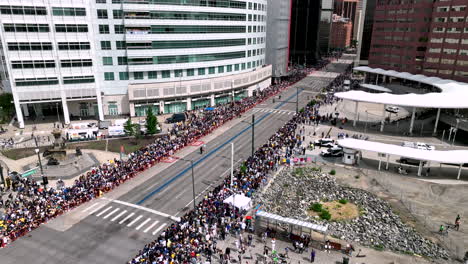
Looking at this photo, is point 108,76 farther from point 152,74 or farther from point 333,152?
point 333,152

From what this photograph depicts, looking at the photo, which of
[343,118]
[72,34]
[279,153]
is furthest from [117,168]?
[343,118]

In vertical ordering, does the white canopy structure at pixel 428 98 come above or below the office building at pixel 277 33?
below

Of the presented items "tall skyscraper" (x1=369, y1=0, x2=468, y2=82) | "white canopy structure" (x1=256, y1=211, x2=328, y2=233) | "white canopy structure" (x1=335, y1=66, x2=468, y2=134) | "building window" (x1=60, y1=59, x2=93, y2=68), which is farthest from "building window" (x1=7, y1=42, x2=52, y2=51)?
"tall skyscraper" (x1=369, y1=0, x2=468, y2=82)

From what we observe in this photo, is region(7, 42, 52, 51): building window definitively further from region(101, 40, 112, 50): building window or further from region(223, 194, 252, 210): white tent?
region(223, 194, 252, 210): white tent

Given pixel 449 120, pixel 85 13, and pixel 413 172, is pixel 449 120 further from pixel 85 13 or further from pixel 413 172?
pixel 85 13

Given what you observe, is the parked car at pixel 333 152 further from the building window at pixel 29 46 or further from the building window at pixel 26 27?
the building window at pixel 26 27

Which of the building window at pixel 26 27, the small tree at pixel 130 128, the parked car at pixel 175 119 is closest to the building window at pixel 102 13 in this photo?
the building window at pixel 26 27
